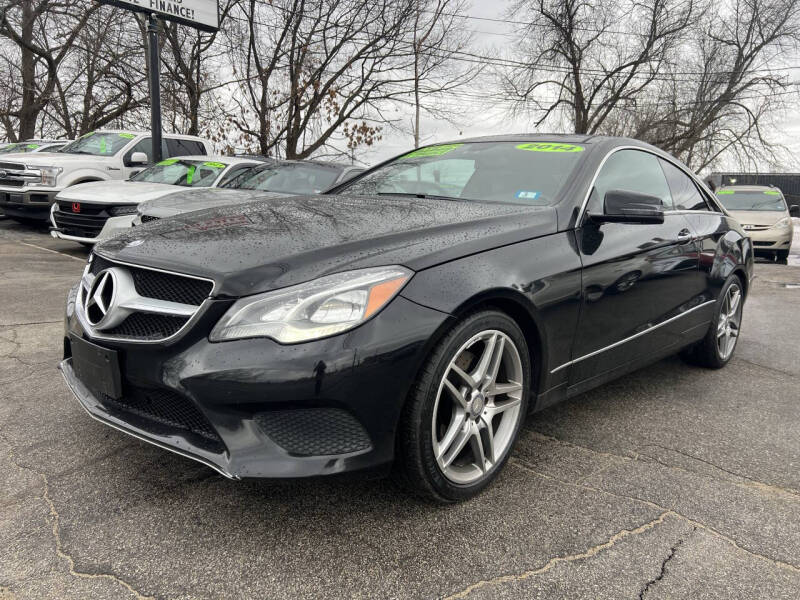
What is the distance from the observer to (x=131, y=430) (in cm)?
209

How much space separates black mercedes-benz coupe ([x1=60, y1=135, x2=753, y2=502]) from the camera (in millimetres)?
1905

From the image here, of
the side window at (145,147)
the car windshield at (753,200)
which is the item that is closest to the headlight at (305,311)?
the side window at (145,147)

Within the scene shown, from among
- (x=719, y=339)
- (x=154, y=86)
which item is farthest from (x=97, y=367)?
(x=154, y=86)

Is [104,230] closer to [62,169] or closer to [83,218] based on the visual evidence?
[83,218]

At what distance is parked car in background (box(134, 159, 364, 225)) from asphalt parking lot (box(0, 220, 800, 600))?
3499 mm

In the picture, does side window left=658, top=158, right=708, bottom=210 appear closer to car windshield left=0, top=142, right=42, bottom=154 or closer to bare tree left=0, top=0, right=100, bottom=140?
car windshield left=0, top=142, right=42, bottom=154

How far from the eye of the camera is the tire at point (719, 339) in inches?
158

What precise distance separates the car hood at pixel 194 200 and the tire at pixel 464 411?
4226 mm

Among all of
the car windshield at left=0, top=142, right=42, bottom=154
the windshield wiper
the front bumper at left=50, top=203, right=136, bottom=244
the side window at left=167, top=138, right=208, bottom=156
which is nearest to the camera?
the windshield wiper

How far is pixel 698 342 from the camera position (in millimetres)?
3988

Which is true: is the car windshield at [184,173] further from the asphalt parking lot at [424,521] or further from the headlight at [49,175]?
the asphalt parking lot at [424,521]

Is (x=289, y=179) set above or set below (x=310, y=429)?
above

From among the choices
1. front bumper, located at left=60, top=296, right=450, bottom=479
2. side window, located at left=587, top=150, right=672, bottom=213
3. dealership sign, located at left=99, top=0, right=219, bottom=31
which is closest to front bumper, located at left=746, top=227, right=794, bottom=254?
side window, located at left=587, top=150, right=672, bottom=213

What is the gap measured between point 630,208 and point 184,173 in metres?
7.26
